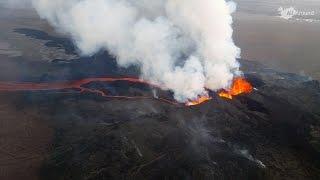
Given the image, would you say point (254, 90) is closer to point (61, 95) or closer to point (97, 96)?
point (97, 96)

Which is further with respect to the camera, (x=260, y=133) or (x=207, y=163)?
(x=260, y=133)

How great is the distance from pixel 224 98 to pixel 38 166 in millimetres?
20561

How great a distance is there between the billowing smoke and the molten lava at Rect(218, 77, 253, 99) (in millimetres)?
903

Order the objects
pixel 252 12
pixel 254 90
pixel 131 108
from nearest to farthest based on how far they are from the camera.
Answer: pixel 131 108 < pixel 254 90 < pixel 252 12

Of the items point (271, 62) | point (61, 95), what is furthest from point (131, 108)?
point (271, 62)

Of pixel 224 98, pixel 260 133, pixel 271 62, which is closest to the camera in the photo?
pixel 260 133

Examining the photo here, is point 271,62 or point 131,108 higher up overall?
point 271,62

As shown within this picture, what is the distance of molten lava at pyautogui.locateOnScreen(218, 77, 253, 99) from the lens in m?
41.7

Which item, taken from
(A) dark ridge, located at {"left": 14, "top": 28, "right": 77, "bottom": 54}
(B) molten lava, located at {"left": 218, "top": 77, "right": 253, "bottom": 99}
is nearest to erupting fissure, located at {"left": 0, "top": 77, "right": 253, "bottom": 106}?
(B) molten lava, located at {"left": 218, "top": 77, "right": 253, "bottom": 99}

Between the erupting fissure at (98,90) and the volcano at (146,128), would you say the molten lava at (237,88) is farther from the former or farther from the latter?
the volcano at (146,128)

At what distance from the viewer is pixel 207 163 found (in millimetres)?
27391

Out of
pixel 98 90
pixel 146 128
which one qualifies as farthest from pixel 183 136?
→ pixel 98 90

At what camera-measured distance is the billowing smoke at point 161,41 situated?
140 feet

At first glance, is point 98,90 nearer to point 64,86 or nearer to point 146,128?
point 64,86
